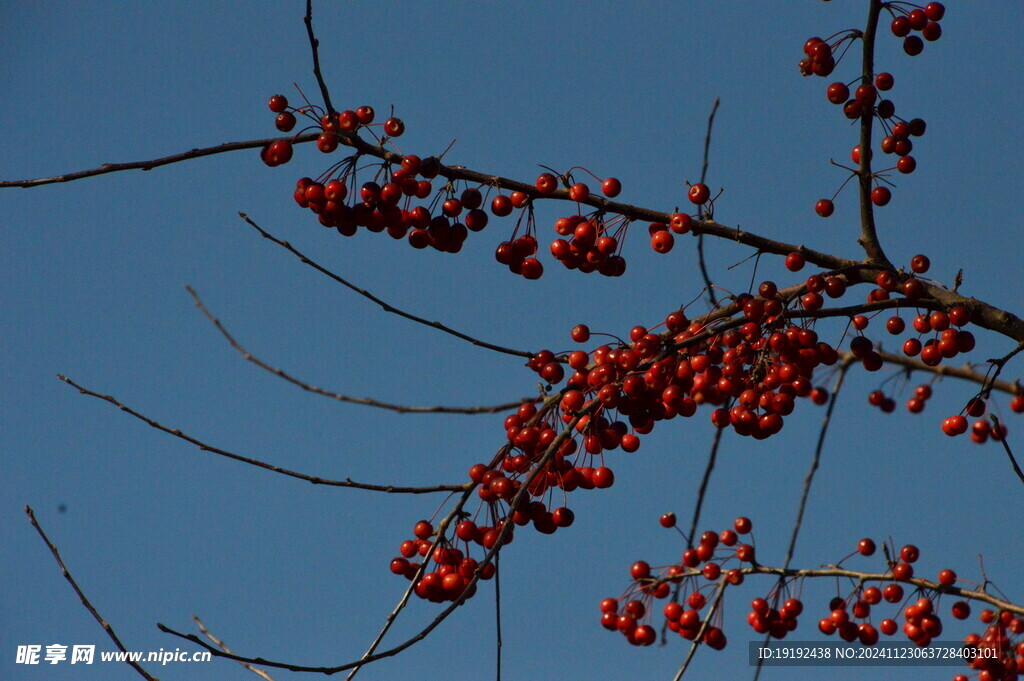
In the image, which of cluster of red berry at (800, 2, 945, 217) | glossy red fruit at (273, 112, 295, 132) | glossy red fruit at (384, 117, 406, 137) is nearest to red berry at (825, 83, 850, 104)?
cluster of red berry at (800, 2, 945, 217)

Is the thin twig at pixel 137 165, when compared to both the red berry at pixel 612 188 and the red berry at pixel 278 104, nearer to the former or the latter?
the red berry at pixel 278 104

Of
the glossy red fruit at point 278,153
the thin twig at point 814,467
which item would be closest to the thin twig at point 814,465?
the thin twig at point 814,467

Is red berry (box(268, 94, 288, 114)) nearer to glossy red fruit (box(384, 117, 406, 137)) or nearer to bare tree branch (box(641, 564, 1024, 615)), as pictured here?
glossy red fruit (box(384, 117, 406, 137))

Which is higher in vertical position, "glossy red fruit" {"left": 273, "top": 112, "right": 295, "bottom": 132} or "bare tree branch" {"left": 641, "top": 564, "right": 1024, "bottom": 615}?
"glossy red fruit" {"left": 273, "top": 112, "right": 295, "bottom": 132}

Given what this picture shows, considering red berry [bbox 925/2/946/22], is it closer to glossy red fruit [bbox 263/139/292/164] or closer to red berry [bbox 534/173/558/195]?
red berry [bbox 534/173/558/195]

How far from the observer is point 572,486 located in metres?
3.44

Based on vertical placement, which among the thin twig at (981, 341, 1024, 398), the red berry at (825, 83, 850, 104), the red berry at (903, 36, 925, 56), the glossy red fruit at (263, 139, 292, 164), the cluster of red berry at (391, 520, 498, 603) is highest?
the red berry at (903, 36, 925, 56)

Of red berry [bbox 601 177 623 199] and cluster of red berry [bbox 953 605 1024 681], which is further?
cluster of red berry [bbox 953 605 1024 681]

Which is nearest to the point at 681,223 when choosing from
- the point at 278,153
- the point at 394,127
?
the point at 394,127

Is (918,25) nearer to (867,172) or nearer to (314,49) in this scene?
(867,172)

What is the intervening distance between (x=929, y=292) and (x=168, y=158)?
8.53 feet

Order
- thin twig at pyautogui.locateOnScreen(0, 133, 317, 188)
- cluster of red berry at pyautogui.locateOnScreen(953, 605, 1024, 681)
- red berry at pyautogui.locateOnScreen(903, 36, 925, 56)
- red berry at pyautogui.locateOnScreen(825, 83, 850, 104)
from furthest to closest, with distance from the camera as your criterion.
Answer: cluster of red berry at pyautogui.locateOnScreen(953, 605, 1024, 681)
red berry at pyautogui.locateOnScreen(903, 36, 925, 56)
red berry at pyautogui.locateOnScreen(825, 83, 850, 104)
thin twig at pyautogui.locateOnScreen(0, 133, 317, 188)

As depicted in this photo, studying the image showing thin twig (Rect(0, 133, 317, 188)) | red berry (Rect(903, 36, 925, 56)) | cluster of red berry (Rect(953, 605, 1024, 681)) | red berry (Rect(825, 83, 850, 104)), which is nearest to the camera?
thin twig (Rect(0, 133, 317, 188))

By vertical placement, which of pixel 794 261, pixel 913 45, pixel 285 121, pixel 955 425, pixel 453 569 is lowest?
pixel 453 569
